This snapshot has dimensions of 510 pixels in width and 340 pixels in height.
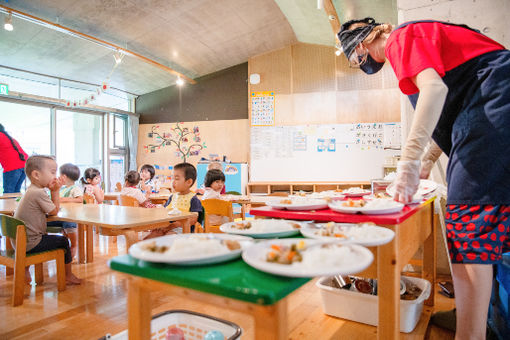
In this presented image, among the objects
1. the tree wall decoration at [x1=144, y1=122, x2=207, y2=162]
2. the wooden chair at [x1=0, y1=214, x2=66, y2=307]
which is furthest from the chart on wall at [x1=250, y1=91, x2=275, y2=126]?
the wooden chair at [x1=0, y1=214, x2=66, y2=307]

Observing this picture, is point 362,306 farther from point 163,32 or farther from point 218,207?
point 163,32

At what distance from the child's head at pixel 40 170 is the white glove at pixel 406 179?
239 cm

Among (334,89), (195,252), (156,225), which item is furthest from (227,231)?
(334,89)

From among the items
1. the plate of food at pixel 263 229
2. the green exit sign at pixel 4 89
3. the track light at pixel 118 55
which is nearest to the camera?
the plate of food at pixel 263 229

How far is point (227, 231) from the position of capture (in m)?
0.99

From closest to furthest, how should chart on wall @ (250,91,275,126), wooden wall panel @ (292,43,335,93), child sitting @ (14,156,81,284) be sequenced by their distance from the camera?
child sitting @ (14,156,81,284) < wooden wall panel @ (292,43,335,93) < chart on wall @ (250,91,275,126)

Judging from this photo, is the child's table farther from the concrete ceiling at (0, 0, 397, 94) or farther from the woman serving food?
the concrete ceiling at (0, 0, 397, 94)

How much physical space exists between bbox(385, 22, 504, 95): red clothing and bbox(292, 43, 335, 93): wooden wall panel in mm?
5677

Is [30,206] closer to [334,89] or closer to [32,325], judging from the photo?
[32,325]

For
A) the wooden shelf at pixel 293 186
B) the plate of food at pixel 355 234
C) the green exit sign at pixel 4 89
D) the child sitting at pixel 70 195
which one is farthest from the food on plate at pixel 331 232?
the green exit sign at pixel 4 89

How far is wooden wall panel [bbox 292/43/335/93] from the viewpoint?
6613 millimetres

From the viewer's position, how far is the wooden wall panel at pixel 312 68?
661 cm

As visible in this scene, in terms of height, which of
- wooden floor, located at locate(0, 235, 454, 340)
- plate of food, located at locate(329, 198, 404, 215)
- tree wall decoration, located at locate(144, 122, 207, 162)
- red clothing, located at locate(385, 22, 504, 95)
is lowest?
wooden floor, located at locate(0, 235, 454, 340)

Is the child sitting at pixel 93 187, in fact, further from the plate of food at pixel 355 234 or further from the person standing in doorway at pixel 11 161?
the plate of food at pixel 355 234
